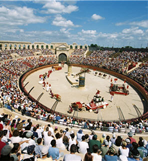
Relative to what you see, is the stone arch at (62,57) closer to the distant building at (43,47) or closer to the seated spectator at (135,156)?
the distant building at (43,47)

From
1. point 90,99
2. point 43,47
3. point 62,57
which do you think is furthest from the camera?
point 43,47

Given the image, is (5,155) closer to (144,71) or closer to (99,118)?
(99,118)

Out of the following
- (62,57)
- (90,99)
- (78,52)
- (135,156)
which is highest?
(78,52)

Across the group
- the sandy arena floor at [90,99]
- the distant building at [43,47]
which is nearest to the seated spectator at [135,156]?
the sandy arena floor at [90,99]

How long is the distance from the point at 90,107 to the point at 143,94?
41.7ft

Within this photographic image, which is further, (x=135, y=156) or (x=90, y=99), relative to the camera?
(x=90, y=99)

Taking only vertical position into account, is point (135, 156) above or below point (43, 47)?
below

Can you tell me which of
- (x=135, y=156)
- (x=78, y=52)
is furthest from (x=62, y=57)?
(x=135, y=156)

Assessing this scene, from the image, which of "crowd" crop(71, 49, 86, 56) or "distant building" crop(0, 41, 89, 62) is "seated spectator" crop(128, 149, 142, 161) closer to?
"distant building" crop(0, 41, 89, 62)

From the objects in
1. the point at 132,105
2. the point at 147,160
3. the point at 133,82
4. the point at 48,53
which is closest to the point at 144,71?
the point at 133,82

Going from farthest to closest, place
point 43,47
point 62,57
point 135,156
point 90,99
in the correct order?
point 43,47 → point 62,57 → point 90,99 → point 135,156

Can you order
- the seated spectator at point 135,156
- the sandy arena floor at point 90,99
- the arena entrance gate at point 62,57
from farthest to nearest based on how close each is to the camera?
the arena entrance gate at point 62,57 < the sandy arena floor at point 90,99 < the seated spectator at point 135,156

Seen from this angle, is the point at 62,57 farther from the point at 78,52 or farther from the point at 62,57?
the point at 78,52

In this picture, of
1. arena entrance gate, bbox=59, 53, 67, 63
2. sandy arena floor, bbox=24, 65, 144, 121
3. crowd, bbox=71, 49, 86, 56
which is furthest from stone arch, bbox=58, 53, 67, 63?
sandy arena floor, bbox=24, 65, 144, 121
